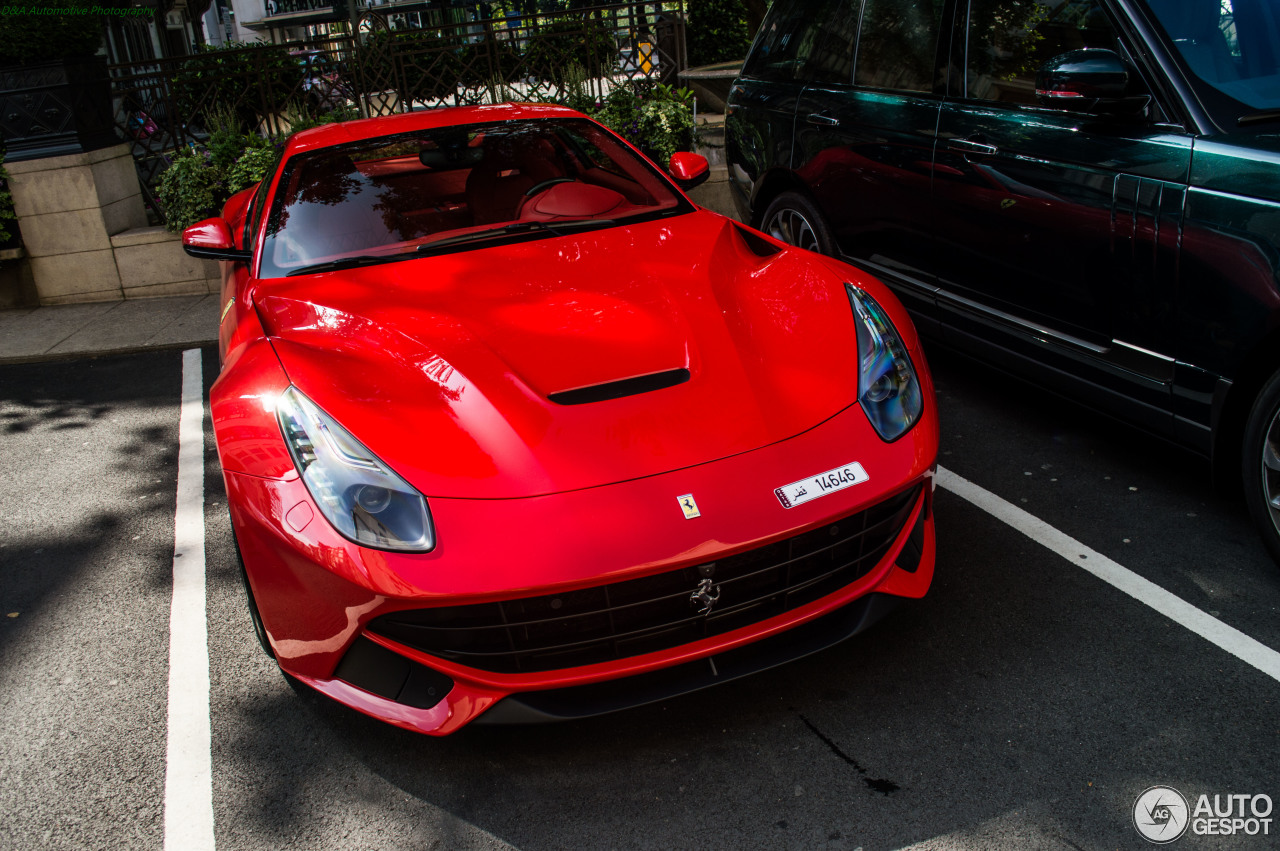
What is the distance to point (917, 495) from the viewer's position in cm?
249

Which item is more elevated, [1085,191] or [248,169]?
[1085,191]

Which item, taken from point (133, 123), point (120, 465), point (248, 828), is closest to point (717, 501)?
point (248, 828)

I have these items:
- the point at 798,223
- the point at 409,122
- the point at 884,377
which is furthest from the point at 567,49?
the point at 884,377

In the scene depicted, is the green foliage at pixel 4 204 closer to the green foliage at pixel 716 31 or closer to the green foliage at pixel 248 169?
the green foliage at pixel 248 169

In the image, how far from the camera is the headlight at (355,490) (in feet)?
7.04

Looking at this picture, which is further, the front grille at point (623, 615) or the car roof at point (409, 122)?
the car roof at point (409, 122)

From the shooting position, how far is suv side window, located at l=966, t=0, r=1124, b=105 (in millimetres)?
3297

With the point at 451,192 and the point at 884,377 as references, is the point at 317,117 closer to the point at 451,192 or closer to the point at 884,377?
the point at 451,192

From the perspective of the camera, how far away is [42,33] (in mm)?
6801

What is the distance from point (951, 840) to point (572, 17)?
801 cm

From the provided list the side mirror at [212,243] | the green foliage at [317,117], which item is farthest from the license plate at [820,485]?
the green foliage at [317,117]

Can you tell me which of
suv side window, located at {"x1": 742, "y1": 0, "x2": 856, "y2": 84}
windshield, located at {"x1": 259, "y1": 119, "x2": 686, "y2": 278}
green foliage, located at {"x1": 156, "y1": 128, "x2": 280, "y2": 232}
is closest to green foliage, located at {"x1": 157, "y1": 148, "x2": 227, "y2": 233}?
green foliage, located at {"x1": 156, "y1": 128, "x2": 280, "y2": 232}

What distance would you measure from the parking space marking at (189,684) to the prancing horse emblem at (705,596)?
4.01ft

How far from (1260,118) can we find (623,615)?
2.30 meters
